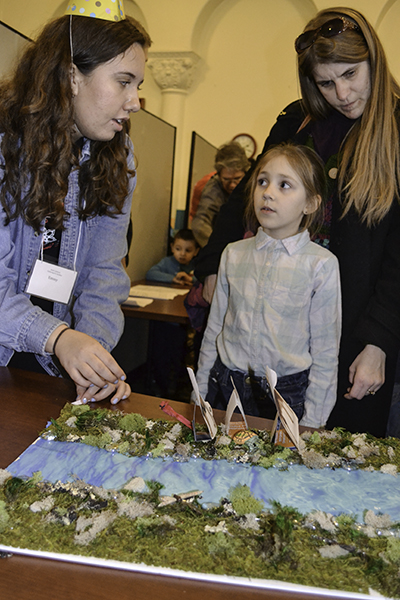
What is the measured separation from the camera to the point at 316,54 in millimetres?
1505

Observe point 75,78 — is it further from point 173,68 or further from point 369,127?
point 173,68

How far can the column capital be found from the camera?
6.02 metres

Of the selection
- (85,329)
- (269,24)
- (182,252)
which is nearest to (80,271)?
(85,329)

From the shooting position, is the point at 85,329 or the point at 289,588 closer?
the point at 289,588

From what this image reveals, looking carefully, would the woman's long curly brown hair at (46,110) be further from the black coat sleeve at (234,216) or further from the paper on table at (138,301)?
the paper on table at (138,301)

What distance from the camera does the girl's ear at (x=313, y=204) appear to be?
63.8 inches

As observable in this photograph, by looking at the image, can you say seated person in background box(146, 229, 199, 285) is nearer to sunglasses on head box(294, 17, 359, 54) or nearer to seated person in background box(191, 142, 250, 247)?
seated person in background box(191, 142, 250, 247)

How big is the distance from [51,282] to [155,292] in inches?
82.8

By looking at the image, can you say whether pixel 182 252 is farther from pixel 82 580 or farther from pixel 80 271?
pixel 82 580

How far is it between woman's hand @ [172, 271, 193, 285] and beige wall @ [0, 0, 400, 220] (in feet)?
8.90

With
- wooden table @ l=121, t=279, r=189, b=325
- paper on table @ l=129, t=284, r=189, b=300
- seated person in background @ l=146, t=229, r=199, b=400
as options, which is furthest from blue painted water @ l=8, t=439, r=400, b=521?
seated person in background @ l=146, t=229, r=199, b=400

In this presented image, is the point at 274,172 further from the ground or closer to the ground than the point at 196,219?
further from the ground

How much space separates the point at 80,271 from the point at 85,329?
0.21 meters

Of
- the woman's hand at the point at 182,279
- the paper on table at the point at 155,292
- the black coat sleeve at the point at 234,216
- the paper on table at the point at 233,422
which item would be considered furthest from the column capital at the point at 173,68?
the paper on table at the point at 233,422
